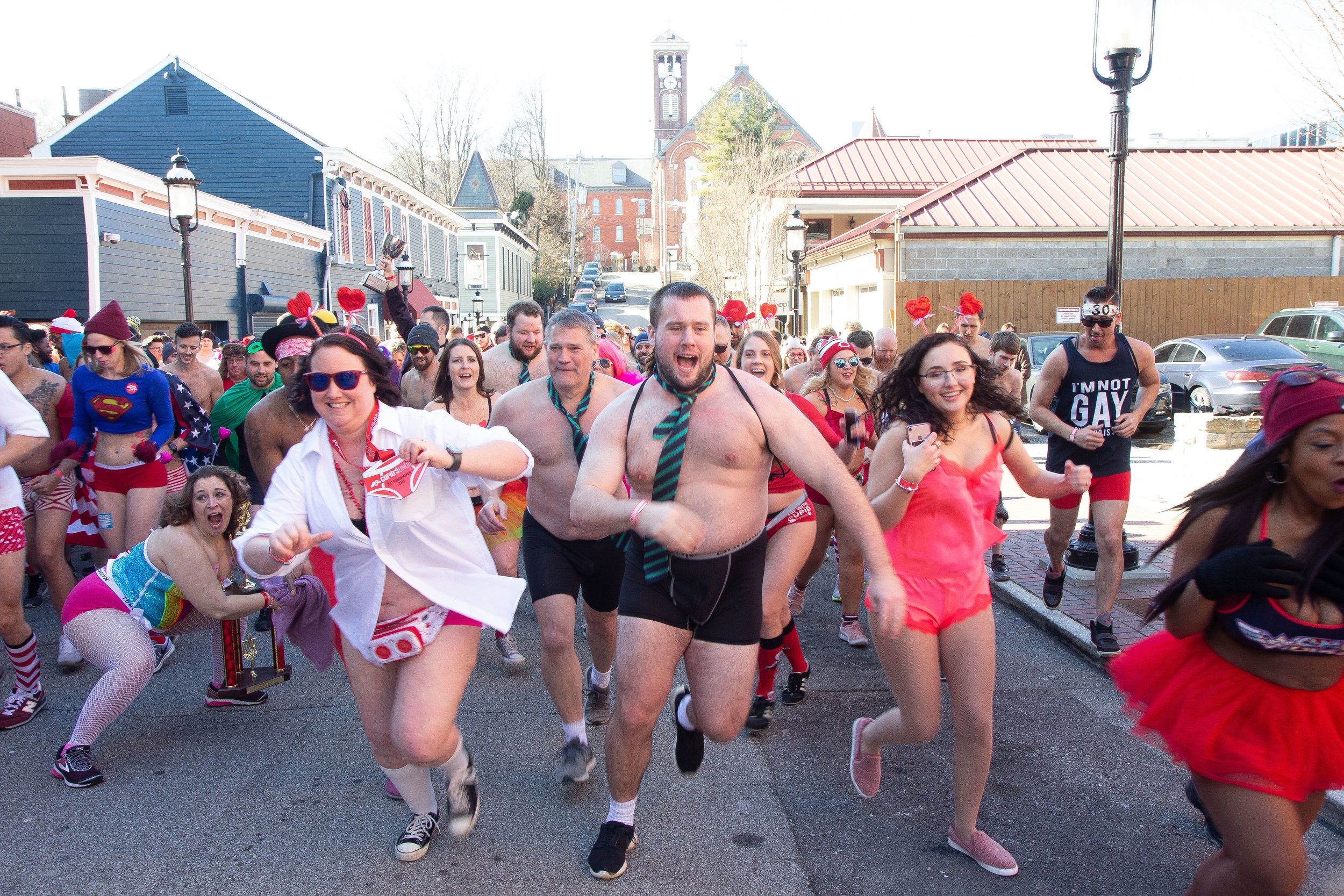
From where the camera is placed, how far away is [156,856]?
3396mm

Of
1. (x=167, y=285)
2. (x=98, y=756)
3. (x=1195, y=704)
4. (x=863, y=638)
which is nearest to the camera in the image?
(x=1195, y=704)

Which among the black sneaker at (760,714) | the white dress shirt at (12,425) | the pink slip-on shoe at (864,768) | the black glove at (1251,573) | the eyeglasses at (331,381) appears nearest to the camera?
the black glove at (1251,573)

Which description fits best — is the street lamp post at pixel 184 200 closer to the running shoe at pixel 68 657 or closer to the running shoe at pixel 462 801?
the running shoe at pixel 68 657

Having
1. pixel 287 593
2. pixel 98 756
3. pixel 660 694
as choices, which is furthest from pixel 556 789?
pixel 98 756

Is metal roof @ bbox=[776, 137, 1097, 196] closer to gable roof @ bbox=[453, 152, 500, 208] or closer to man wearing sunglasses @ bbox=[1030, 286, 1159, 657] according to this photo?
man wearing sunglasses @ bbox=[1030, 286, 1159, 657]

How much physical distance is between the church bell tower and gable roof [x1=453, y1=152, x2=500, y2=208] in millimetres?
43478

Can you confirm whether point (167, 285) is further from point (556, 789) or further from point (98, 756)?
point (556, 789)

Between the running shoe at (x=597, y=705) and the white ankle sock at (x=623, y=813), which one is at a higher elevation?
the white ankle sock at (x=623, y=813)

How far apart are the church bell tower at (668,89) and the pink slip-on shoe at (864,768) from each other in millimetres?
91858

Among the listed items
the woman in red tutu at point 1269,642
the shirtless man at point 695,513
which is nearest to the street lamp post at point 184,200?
the shirtless man at point 695,513

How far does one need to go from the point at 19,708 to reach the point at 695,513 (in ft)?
13.0

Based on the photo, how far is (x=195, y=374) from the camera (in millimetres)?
7922

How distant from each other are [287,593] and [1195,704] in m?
3.47

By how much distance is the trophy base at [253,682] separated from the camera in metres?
4.78
